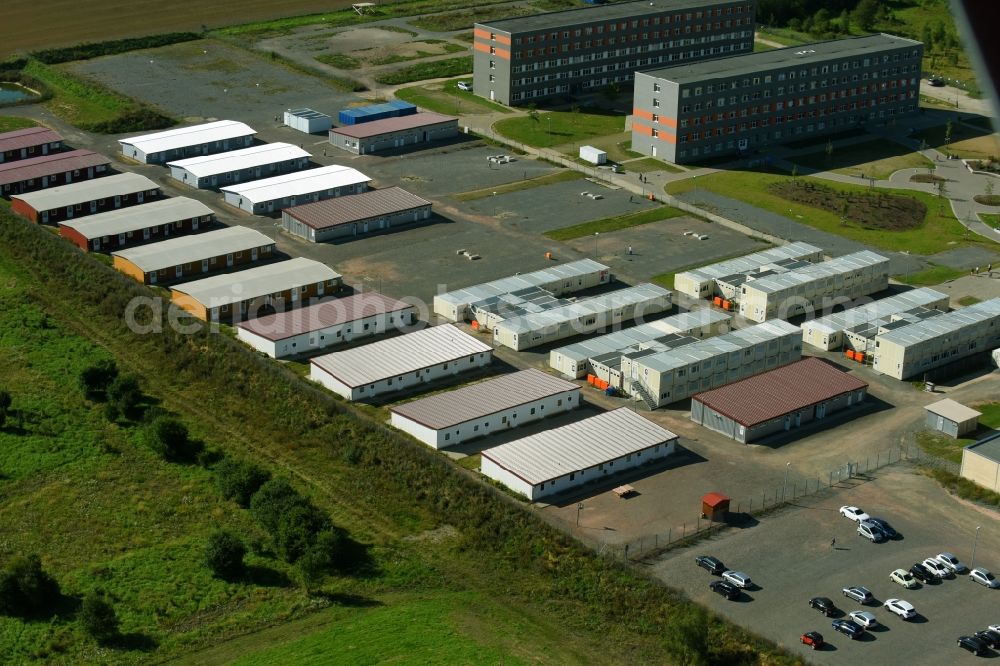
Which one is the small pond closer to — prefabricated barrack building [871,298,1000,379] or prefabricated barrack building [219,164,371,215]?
prefabricated barrack building [219,164,371,215]

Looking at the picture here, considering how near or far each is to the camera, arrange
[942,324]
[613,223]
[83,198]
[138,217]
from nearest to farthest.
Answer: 1. [942,324]
2. [138,217]
3. [613,223]
4. [83,198]

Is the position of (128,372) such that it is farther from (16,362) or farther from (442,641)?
(442,641)

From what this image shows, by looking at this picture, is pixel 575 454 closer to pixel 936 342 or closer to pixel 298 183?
pixel 936 342

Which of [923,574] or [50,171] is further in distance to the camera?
[50,171]

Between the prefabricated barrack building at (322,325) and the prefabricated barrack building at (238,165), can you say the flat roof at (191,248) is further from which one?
the prefabricated barrack building at (238,165)

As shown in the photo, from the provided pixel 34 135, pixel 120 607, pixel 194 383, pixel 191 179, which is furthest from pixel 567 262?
pixel 34 135

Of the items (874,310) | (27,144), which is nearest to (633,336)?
(874,310)

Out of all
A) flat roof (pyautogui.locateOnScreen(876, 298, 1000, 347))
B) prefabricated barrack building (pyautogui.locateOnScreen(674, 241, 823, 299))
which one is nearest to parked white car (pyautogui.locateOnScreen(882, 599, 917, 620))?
flat roof (pyautogui.locateOnScreen(876, 298, 1000, 347))
